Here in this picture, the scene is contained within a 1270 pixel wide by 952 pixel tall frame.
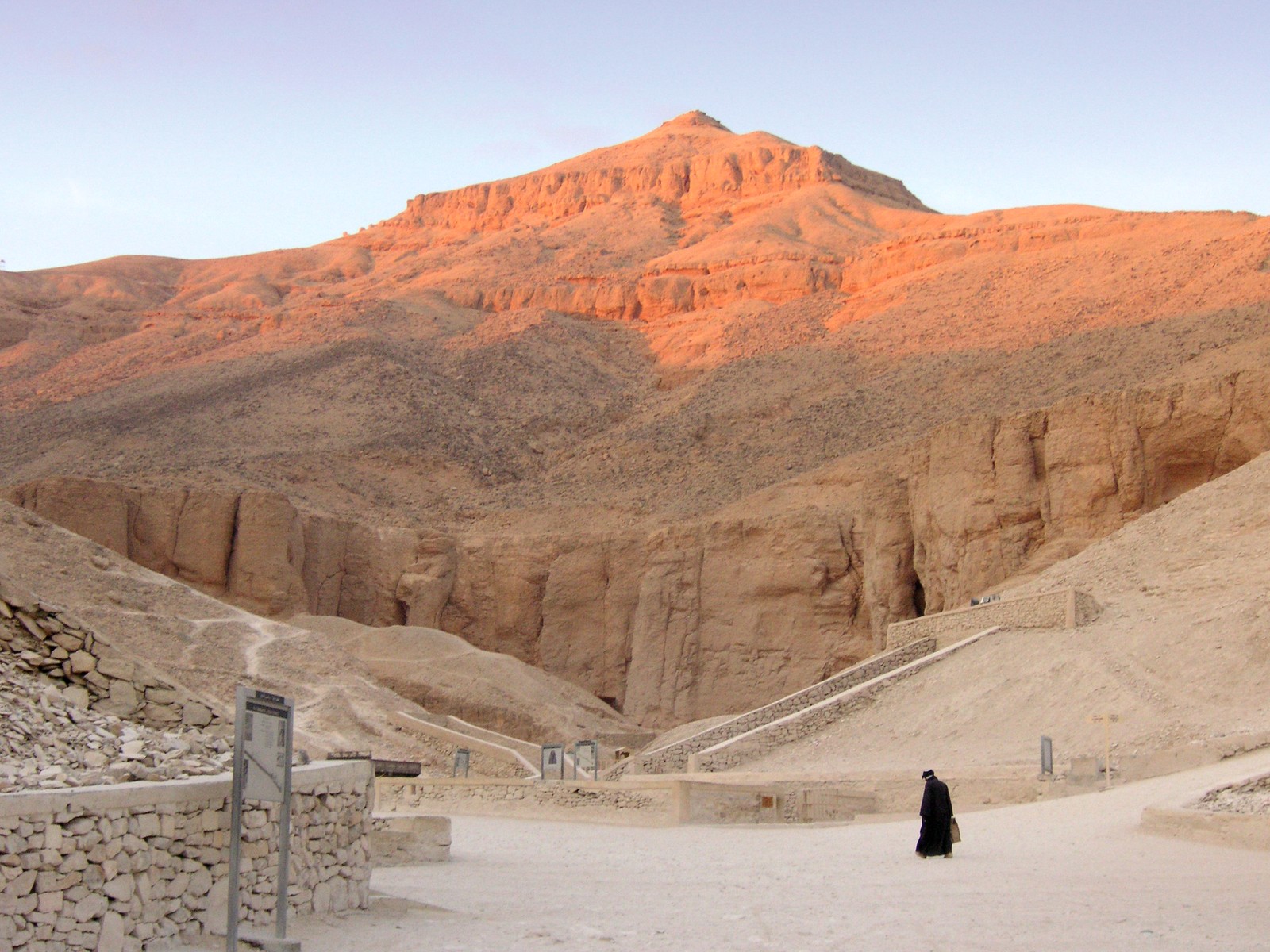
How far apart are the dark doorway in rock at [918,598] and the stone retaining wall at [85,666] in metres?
31.6

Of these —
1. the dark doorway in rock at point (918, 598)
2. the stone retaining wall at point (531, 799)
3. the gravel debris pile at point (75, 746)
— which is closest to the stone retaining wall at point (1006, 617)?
the stone retaining wall at point (531, 799)

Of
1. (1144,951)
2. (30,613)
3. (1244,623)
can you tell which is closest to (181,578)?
(1244,623)

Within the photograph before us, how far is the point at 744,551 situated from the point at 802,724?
64.4ft

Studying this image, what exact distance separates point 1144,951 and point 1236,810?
19.2ft

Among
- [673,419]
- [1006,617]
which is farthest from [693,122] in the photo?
[1006,617]

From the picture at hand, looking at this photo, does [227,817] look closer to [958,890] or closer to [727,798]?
[958,890]

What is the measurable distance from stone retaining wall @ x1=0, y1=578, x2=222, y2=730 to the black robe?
6.15 meters

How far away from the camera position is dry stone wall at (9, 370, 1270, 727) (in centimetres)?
3688

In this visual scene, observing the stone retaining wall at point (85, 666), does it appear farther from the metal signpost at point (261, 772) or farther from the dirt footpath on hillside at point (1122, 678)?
the dirt footpath on hillside at point (1122, 678)

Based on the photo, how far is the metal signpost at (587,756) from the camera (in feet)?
87.3

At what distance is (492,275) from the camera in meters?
87.1

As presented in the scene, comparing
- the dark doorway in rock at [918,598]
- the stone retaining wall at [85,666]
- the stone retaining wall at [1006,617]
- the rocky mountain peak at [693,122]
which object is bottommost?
the stone retaining wall at [85,666]

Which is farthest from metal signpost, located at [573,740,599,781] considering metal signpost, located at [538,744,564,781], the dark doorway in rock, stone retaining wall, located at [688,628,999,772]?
the dark doorway in rock

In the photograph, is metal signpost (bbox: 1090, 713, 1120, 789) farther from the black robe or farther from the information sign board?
the information sign board
